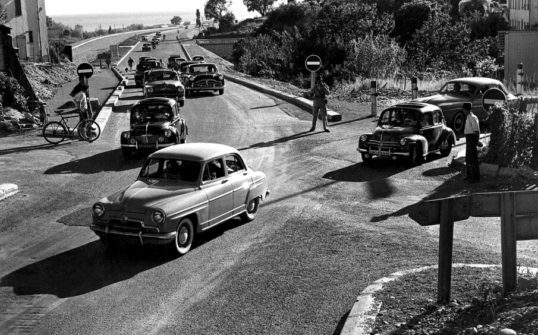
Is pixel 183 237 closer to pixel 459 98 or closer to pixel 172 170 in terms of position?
pixel 172 170

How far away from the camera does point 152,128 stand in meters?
18.6

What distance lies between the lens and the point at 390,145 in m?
16.9

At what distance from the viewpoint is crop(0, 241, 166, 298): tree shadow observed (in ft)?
30.4

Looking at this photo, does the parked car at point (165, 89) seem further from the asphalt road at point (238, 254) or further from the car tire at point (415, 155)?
the car tire at point (415, 155)

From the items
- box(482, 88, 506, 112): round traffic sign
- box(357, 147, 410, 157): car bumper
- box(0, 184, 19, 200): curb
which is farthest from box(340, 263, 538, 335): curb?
box(0, 184, 19, 200): curb

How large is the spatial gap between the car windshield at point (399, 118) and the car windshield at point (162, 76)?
51.2 ft

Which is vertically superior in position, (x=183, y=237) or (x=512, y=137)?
(x=512, y=137)

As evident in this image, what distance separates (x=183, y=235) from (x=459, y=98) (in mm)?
14474

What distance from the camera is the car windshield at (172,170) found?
37.7ft

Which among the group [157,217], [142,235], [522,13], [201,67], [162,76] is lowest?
[142,235]

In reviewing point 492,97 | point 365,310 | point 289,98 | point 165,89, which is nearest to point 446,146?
point 492,97

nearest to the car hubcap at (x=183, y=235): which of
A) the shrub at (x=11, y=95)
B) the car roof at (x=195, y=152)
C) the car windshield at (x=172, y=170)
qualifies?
the car windshield at (x=172, y=170)

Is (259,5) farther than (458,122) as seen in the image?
Yes

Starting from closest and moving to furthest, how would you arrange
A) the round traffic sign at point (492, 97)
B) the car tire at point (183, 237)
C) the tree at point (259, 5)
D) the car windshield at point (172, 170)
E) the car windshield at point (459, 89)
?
1. the car tire at point (183, 237)
2. the car windshield at point (172, 170)
3. the round traffic sign at point (492, 97)
4. the car windshield at point (459, 89)
5. the tree at point (259, 5)
